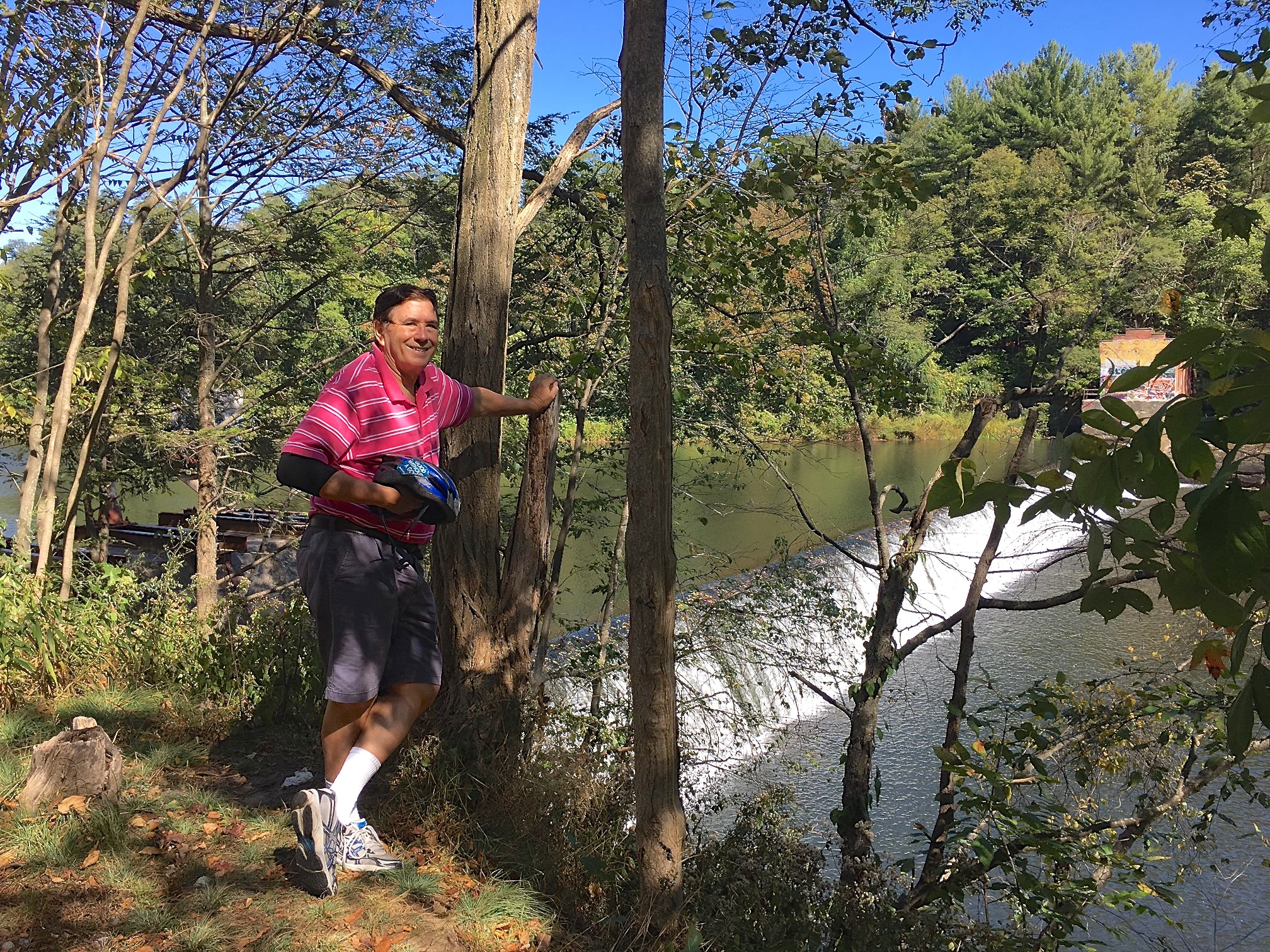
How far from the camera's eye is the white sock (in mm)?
2779

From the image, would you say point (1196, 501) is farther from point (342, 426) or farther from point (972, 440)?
point (972, 440)

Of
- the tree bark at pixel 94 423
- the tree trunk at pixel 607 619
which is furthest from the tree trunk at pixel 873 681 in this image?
the tree bark at pixel 94 423

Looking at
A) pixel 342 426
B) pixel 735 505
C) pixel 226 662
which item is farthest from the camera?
pixel 735 505

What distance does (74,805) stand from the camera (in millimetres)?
3117

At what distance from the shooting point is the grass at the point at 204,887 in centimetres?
254

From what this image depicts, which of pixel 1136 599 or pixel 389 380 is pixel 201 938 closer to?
pixel 389 380

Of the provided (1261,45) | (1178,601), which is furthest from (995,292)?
(1178,601)

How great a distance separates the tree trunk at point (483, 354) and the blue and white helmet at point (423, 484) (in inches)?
36.8

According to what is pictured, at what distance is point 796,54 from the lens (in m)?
6.04

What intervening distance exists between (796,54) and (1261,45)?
4.46 m

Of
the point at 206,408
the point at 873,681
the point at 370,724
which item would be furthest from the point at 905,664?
the point at 370,724

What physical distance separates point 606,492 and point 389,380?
20.7 feet

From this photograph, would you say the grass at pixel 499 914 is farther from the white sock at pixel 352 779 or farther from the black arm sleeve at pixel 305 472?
the black arm sleeve at pixel 305 472

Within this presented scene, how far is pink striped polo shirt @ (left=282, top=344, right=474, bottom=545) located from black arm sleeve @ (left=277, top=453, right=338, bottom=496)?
0.06 ft
